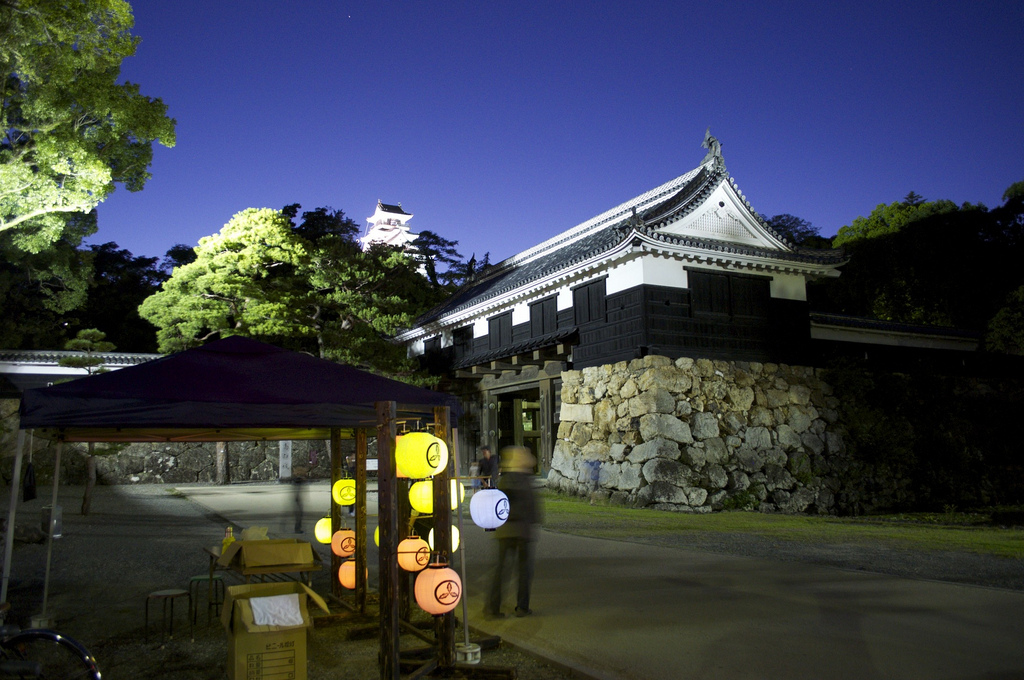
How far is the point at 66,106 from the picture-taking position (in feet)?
41.1

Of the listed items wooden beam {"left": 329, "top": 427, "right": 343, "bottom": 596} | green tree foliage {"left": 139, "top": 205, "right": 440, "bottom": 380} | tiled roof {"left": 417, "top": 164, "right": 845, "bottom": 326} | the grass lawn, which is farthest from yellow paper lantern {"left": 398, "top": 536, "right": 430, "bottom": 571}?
green tree foliage {"left": 139, "top": 205, "right": 440, "bottom": 380}

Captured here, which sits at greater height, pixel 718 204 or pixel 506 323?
pixel 718 204

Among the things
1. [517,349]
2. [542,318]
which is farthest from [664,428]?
[542,318]

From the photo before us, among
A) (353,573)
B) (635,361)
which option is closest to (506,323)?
(635,361)

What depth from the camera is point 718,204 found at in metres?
18.7

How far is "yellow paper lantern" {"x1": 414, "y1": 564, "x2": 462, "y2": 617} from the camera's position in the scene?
4.86 meters

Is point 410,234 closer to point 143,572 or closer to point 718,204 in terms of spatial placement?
point 718,204

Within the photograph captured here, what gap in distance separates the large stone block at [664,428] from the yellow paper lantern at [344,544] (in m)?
10.2

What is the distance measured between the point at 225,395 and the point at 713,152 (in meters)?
17.0

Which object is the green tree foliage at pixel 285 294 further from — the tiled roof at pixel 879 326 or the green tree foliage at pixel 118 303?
the tiled roof at pixel 879 326

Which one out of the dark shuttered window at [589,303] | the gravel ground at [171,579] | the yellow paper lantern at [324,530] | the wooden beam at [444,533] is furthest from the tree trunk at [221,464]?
the wooden beam at [444,533]

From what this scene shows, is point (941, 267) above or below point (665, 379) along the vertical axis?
above

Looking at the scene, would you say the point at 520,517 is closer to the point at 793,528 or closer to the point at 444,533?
the point at 444,533

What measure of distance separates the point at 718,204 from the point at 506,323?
7.61 m
